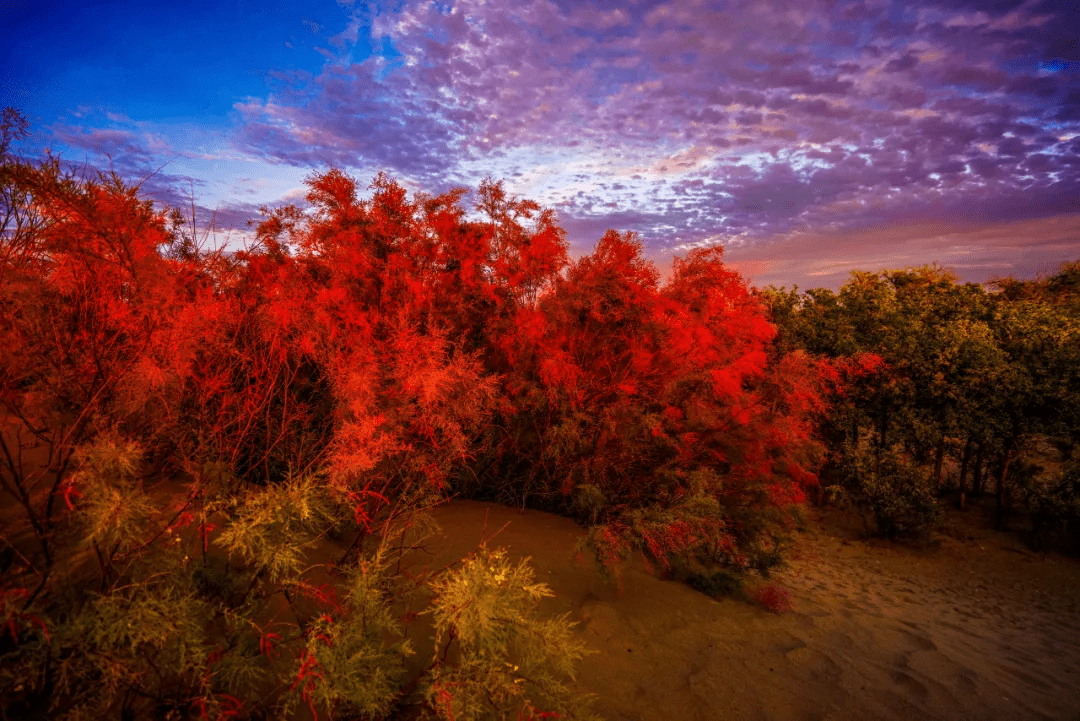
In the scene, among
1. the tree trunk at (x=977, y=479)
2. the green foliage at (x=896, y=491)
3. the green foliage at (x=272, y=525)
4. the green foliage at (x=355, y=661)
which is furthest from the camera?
the tree trunk at (x=977, y=479)

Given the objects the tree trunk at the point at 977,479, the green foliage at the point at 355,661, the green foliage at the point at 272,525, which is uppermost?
the green foliage at the point at 272,525

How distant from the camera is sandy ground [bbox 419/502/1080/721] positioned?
486cm

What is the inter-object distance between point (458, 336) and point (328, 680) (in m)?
6.22

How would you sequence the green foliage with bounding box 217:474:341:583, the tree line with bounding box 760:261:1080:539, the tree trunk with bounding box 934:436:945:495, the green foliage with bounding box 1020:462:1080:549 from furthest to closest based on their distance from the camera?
the tree trunk with bounding box 934:436:945:495, the tree line with bounding box 760:261:1080:539, the green foliage with bounding box 1020:462:1080:549, the green foliage with bounding box 217:474:341:583

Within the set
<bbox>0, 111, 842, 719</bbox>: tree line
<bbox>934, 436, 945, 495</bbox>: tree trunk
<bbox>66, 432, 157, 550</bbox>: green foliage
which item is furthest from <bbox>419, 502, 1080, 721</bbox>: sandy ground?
<bbox>934, 436, 945, 495</bbox>: tree trunk

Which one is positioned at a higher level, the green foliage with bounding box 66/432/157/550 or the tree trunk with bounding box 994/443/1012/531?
the green foliage with bounding box 66/432/157/550

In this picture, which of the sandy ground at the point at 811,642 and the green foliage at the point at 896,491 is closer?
the sandy ground at the point at 811,642

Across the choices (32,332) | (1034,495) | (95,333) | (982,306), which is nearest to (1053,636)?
(1034,495)

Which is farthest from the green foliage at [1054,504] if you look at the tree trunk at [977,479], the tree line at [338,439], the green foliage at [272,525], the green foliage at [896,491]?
the green foliage at [272,525]

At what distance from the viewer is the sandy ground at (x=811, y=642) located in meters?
4.86

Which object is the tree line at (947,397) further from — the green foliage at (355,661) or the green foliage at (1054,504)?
the green foliage at (355,661)

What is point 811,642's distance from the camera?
619 cm

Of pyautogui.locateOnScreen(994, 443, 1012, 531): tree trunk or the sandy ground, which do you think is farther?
pyautogui.locateOnScreen(994, 443, 1012, 531): tree trunk

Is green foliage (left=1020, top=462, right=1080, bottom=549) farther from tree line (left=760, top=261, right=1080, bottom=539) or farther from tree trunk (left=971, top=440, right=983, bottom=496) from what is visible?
tree trunk (left=971, top=440, right=983, bottom=496)
